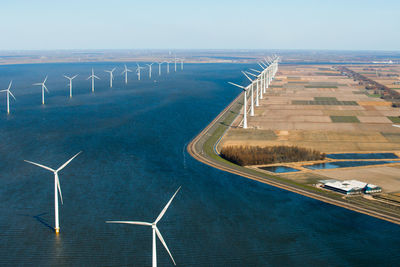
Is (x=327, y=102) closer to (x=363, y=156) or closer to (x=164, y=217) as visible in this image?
(x=363, y=156)

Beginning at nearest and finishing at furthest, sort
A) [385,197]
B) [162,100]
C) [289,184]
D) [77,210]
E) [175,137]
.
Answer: [77,210], [385,197], [289,184], [175,137], [162,100]

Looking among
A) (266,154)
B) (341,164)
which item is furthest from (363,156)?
(266,154)

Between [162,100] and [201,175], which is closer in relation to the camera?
[201,175]

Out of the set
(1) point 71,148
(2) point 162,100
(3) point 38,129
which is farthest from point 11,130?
(2) point 162,100

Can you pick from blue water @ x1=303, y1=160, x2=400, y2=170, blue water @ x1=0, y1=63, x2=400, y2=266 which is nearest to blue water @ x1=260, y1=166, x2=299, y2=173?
blue water @ x1=303, y1=160, x2=400, y2=170

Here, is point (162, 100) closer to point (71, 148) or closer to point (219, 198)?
point (71, 148)

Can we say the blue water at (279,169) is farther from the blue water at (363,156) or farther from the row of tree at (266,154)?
the blue water at (363,156)

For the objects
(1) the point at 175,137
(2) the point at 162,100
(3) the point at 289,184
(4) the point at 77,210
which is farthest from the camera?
(2) the point at 162,100

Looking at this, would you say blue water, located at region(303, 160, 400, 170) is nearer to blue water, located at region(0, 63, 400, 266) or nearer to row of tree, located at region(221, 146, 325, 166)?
row of tree, located at region(221, 146, 325, 166)
